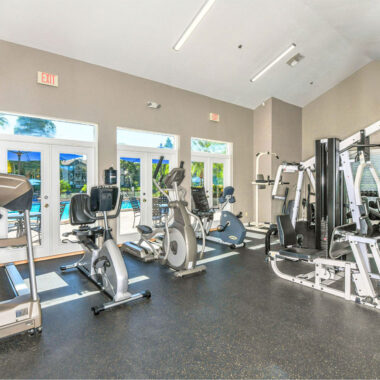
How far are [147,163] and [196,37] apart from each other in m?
2.67

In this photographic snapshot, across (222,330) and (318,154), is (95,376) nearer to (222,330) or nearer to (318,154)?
(222,330)

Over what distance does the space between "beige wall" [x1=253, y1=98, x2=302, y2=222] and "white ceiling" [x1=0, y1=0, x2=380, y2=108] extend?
2.92 feet

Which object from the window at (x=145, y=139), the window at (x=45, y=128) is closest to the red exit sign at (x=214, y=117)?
the window at (x=145, y=139)

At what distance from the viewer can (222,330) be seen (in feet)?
7.54

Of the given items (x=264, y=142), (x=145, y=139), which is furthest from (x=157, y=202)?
(x=264, y=142)

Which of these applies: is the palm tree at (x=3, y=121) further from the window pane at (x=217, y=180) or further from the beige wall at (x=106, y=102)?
the window pane at (x=217, y=180)

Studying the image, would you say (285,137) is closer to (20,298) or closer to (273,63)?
(273,63)

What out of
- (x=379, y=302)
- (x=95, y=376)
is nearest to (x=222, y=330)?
(x=95, y=376)

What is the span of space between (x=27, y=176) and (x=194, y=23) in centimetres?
371

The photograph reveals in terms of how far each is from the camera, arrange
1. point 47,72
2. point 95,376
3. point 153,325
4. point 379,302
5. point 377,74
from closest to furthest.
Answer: point 95,376 < point 153,325 < point 379,302 < point 47,72 < point 377,74

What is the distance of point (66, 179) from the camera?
15.9 feet

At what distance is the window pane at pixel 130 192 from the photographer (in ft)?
18.3

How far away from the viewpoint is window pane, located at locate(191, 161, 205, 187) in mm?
6812

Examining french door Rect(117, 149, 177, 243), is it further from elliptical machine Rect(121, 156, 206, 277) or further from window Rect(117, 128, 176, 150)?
elliptical machine Rect(121, 156, 206, 277)
